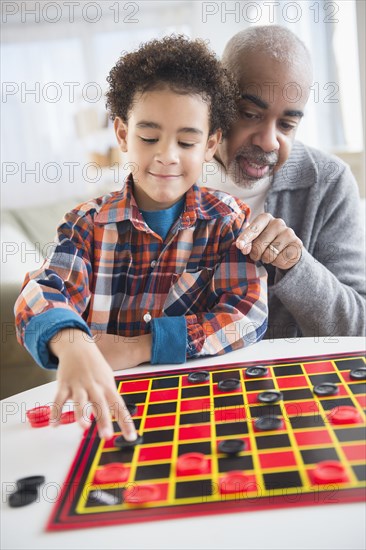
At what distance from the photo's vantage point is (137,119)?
1241 millimetres

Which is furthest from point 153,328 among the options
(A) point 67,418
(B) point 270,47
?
(B) point 270,47

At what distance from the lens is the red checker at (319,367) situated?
0.99 metres

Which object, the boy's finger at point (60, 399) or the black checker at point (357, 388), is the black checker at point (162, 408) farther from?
the black checker at point (357, 388)

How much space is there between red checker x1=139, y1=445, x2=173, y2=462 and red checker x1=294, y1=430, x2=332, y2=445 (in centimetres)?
17

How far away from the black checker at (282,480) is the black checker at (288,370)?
0.32 m

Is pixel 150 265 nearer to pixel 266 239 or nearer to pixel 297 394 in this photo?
pixel 266 239

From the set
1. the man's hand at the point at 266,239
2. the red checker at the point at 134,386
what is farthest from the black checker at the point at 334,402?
the man's hand at the point at 266,239

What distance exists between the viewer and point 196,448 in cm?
77

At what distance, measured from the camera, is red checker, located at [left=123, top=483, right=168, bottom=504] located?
26.1 inches

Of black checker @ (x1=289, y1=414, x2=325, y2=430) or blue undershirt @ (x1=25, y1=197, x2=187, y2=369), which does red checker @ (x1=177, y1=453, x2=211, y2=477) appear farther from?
blue undershirt @ (x1=25, y1=197, x2=187, y2=369)

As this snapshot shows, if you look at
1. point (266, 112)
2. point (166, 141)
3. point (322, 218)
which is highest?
point (266, 112)

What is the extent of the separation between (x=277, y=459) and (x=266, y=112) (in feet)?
3.19

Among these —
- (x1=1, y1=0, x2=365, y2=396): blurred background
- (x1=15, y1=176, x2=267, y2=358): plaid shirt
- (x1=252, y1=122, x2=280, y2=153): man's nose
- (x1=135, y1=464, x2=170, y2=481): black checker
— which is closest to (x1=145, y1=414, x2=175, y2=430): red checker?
(x1=135, y1=464, x2=170, y2=481): black checker

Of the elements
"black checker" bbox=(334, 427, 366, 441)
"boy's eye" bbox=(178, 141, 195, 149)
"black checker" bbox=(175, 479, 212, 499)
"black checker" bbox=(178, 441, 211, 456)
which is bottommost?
"black checker" bbox=(175, 479, 212, 499)
